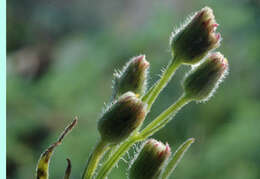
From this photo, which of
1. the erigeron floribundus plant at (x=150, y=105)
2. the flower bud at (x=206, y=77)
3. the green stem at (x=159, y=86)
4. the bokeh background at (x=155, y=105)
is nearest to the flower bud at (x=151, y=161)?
the erigeron floribundus plant at (x=150, y=105)

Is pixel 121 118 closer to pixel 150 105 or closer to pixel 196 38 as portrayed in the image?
pixel 150 105

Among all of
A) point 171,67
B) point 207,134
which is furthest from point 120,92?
point 207,134

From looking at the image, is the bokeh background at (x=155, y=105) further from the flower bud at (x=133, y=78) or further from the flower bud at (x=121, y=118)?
the flower bud at (x=121, y=118)

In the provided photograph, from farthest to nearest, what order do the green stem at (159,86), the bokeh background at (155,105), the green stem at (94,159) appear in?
the bokeh background at (155,105) → the green stem at (159,86) → the green stem at (94,159)

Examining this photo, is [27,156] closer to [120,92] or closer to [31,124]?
[31,124]

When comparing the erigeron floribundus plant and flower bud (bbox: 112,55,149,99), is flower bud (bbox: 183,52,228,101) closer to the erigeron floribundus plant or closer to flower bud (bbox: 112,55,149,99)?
the erigeron floribundus plant

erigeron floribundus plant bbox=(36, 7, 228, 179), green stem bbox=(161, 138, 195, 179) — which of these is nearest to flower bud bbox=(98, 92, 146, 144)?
erigeron floribundus plant bbox=(36, 7, 228, 179)

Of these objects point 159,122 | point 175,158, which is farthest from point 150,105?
point 175,158
